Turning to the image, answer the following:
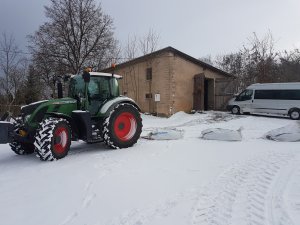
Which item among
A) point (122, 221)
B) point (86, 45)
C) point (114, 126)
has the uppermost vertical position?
point (86, 45)

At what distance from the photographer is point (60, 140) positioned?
7.06 m

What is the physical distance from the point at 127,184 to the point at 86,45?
22857mm

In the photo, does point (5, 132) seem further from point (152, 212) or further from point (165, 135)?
point (165, 135)

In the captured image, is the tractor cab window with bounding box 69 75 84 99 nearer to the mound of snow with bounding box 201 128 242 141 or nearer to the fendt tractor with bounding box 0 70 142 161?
the fendt tractor with bounding box 0 70 142 161

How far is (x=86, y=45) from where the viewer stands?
1038 inches

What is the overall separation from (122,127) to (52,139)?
7.66 ft

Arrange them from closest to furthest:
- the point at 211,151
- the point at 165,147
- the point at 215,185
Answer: the point at 215,185
the point at 211,151
the point at 165,147

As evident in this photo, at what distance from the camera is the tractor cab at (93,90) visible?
8.11 m

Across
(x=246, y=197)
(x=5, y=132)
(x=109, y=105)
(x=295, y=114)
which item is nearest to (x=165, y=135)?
(x=109, y=105)

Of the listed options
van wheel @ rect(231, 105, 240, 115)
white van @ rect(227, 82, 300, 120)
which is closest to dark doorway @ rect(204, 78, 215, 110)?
white van @ rect(227, 82, 300, 120)

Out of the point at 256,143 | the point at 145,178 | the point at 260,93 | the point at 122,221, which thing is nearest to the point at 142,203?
the point at 122,221

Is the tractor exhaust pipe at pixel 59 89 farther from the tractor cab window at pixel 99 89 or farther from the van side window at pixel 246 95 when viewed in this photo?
the van side window at pixel 246 95

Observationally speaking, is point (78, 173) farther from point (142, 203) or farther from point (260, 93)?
point (260, 93)

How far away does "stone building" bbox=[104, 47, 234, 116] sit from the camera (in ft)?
64.2
